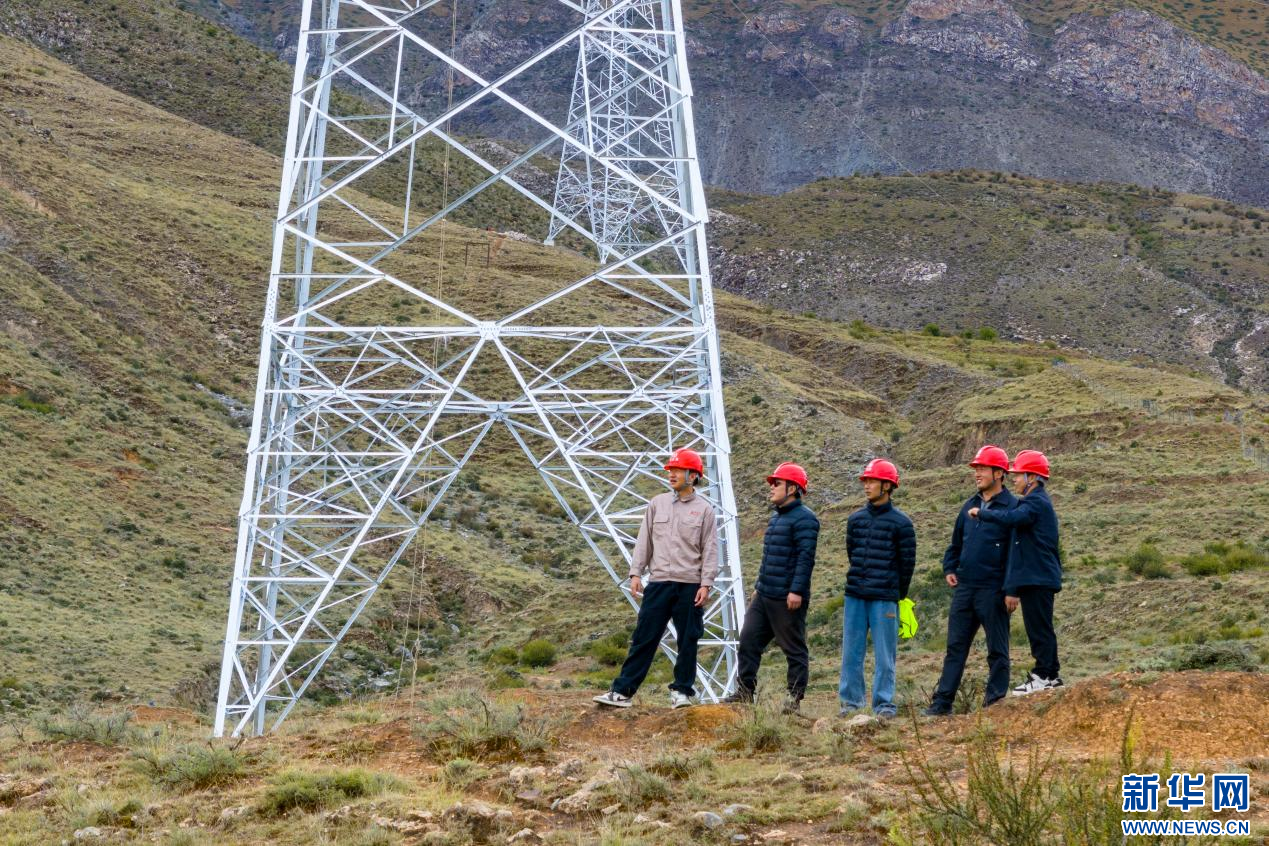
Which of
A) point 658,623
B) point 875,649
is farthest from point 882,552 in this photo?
point 658,623

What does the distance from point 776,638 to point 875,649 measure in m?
0.73

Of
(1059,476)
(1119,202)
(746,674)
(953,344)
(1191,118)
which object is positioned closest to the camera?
(746,674)

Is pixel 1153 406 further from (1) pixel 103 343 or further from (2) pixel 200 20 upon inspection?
(2) pixel 200 20

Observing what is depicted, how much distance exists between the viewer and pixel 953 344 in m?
56.7

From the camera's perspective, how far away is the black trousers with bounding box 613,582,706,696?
10859 millimetres

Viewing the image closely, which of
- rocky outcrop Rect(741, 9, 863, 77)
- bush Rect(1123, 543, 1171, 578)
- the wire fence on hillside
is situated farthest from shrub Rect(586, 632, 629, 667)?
rocky outcrop Rect(741, 9, 863, 77)

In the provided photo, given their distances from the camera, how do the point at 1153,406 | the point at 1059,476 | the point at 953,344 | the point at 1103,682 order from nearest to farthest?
the point at 1103,682
the point at 1059,476
the point at 1153,406
the point at 953,344

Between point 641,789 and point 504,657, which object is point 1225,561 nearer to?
point 504,657

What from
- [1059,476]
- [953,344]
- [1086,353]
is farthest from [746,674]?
[1086,353]

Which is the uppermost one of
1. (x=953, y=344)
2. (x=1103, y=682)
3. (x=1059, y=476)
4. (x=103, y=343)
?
(x=953, y=344)

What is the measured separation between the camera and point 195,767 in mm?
9805

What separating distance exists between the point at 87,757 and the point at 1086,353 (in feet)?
176
